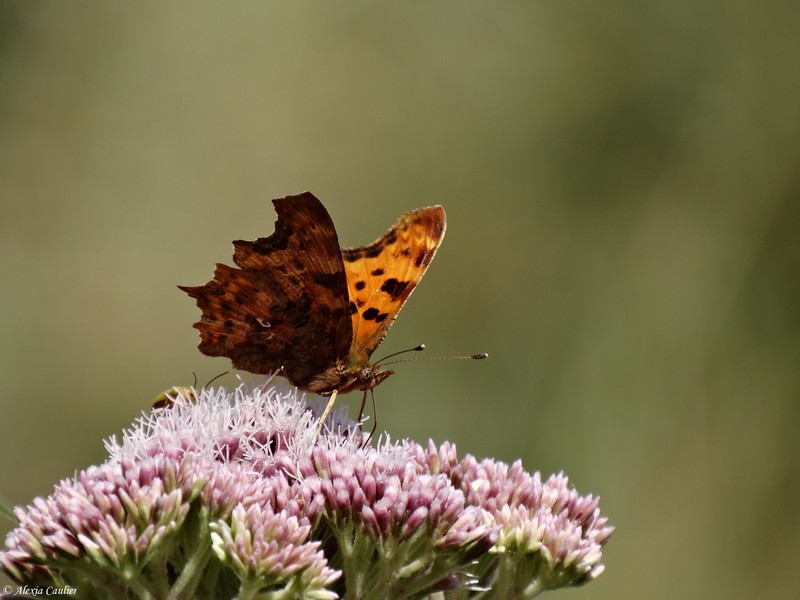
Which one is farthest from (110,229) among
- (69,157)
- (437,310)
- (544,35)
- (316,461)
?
(316,461)

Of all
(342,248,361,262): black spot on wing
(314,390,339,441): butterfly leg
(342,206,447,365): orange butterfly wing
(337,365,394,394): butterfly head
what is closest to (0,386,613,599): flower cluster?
(314,390,339,441): butterfly leg

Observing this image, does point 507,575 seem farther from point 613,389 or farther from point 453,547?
point 613,389

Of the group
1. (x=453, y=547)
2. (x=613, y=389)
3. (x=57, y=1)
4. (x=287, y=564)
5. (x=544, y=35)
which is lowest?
(x=287, y=564)

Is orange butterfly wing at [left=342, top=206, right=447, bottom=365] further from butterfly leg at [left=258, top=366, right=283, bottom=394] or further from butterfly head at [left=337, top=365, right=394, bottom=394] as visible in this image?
butterfly leg at [left=258, top=366, right=283, bottom=394]

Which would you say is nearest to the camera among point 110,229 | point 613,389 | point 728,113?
point 613,389

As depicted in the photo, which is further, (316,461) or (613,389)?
(613,389)

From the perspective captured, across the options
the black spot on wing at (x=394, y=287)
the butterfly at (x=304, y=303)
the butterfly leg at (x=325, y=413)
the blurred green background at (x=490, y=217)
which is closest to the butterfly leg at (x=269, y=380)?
the butterfly at (x=304, y=303)

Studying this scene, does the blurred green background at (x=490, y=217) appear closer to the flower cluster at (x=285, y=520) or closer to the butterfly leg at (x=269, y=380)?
the butterfly leg at (x=269, y=380)
